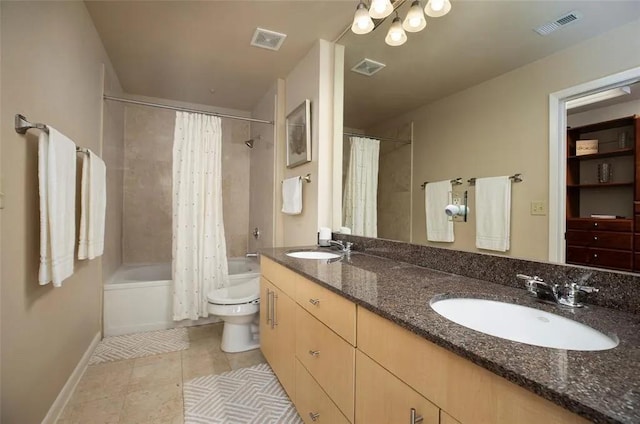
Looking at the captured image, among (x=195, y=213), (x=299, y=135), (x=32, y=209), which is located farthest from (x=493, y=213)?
(x=195, y=213)

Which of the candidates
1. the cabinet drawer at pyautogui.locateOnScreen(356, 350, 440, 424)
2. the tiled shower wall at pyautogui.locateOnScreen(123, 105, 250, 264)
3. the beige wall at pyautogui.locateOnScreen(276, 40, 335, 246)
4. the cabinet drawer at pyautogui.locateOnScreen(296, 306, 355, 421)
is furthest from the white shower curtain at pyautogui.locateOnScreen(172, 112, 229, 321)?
the cabinet drawer at pyautogui.locateOnScreen(356, 350, 440, 424)

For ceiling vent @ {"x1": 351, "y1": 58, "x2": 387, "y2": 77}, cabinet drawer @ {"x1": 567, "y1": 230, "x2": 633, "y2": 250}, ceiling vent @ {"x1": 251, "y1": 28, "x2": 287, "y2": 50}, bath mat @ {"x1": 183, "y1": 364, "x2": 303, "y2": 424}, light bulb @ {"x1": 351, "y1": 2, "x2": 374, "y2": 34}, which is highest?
ceiling vent @ {"x1": 251, "y1": 28, "x2": 287, "y2": 50}

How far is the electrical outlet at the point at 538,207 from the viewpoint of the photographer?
95 centimetres

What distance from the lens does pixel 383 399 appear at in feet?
2.61

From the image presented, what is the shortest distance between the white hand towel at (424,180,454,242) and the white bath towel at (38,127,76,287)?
170 cm

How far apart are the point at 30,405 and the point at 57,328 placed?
0.37 m

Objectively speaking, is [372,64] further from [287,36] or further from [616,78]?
[616,78]

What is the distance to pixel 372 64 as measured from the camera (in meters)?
1.88

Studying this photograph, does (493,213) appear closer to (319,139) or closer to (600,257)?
(600,257)

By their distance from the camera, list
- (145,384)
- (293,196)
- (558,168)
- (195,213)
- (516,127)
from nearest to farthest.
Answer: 1. (558,168)
2. (516,127)
3. (145,384)
4. (293,196)
5. (195,213)

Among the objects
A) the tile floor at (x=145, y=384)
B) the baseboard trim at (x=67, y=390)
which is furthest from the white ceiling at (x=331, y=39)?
the baseboard trim at (x=67, y=390)

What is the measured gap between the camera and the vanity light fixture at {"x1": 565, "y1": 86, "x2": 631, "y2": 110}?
2.53 ft

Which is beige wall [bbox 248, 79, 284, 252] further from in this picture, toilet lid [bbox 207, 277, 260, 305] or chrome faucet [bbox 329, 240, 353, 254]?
chrome faucet [bbox 329, 240, 353, 254]

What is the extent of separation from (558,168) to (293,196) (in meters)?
1.77
